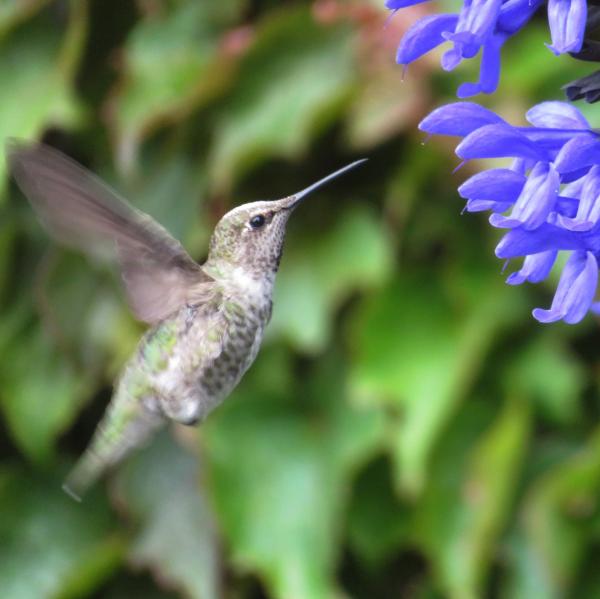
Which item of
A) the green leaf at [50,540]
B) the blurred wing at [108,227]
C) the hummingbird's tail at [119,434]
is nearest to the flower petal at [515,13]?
the blurred wing at [108,227]

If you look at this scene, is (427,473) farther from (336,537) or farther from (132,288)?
(132,288)

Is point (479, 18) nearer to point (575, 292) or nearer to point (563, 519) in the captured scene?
point (575, 292)

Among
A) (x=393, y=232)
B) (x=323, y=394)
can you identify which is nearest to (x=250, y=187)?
(x=393, y=232)

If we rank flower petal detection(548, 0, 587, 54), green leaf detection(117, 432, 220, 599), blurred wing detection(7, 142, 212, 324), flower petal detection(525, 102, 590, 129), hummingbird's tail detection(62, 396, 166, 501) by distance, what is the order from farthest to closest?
1. green leaf detection(117, 432, 220, 599)
2. hummingbird's tail detection(62, 396, 166, 501)
3. blurred wing detection(7, 142, 212, 324)
4. flower petal detection(525, 102, 590, 129)
5. flower petal detection(548, 0, 587, 54)

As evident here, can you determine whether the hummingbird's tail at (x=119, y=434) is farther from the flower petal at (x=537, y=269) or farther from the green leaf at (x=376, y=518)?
the green leaf at (x=376, y=518)

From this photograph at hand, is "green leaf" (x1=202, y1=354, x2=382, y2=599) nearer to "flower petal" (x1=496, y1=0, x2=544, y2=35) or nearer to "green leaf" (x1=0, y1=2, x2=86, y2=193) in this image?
"green leaf" (x1=0, y1=2, x2=86, y2=193)

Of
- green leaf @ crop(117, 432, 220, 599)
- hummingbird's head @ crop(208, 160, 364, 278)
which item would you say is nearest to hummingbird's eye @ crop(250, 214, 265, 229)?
hummingbird's head @ crop(208, 160, 364, 278)

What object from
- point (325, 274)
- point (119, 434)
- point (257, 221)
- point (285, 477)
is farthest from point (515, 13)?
point (285, 477)
